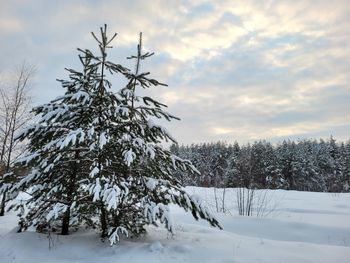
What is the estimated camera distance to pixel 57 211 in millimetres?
5480

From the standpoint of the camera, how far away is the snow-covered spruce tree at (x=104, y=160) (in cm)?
586

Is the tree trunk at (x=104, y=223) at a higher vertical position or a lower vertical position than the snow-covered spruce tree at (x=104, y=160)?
lower

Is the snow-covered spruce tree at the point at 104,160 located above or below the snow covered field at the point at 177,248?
above

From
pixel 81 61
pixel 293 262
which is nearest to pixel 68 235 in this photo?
pixel 81 61

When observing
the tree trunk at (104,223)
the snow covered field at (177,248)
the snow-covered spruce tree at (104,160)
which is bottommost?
the snow covered field at (177,248)

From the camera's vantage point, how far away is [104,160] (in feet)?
20.2

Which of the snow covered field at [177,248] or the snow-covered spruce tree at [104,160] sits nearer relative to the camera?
the snow covered field at [177,248]

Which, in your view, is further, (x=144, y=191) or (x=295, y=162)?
(x=295, y=162)

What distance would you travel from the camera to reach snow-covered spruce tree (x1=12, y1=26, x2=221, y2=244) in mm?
5863

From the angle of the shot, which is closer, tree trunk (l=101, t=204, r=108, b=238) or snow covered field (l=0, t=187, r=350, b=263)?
snow covered field (l=0, t=187, r=350, b=263)

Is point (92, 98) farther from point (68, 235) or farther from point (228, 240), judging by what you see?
point (228, 240)

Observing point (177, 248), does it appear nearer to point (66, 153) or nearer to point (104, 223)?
point (104, 223)

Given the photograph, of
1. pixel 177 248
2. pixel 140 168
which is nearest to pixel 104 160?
pixel 140 168

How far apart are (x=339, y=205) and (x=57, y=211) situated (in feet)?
37.3
